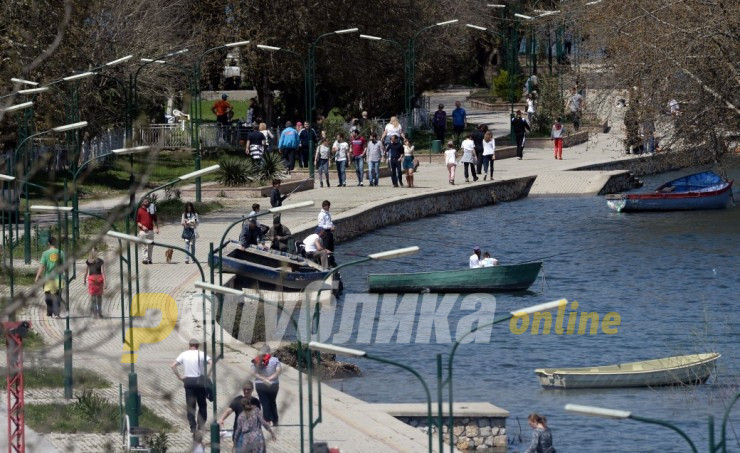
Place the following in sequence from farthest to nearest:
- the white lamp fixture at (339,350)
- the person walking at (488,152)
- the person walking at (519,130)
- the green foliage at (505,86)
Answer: the green foliage at (505,86)
the person walking at (519,130)
the person walking at (488,152)
the white lamp fixture at (339,350)

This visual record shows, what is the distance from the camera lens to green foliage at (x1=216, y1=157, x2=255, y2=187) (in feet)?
133

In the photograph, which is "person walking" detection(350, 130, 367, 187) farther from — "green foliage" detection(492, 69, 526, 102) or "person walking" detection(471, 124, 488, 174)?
"green foliage" detection(492, 69, 526, 102)

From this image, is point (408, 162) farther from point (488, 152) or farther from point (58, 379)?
point (58, 379)

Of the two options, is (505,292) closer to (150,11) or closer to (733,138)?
(733,138)

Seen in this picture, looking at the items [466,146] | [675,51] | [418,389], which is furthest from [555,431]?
[466,146]

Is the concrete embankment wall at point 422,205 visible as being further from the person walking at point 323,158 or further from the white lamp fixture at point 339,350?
the white lamp fixture at point 339,350

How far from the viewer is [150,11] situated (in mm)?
48969

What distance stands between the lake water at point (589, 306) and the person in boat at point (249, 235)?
2.47 meters

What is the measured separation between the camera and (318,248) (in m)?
32.3

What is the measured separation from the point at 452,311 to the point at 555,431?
31.5 feet
